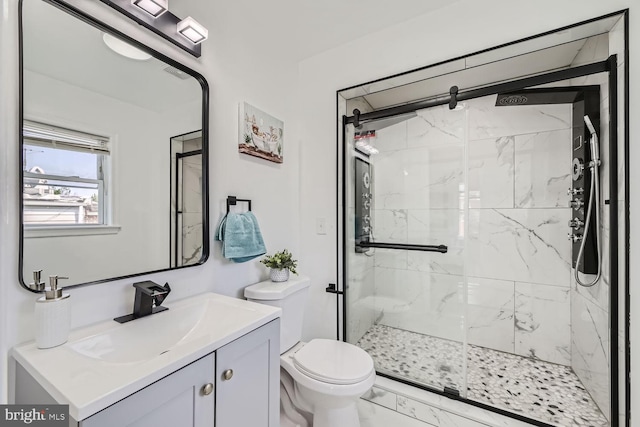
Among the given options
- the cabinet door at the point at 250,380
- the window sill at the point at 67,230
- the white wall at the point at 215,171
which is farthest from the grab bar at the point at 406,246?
the window sill at the point at 67,230

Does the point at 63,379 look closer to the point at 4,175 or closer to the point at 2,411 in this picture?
the point at 2,411

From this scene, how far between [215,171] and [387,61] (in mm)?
1333

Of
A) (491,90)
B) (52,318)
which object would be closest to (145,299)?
(52,318)

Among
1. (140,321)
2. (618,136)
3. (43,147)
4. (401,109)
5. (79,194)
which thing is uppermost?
(401,109)

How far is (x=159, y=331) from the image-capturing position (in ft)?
3.39

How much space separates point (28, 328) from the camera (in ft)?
2.65

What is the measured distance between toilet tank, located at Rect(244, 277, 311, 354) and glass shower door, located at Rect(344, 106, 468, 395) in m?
0.50

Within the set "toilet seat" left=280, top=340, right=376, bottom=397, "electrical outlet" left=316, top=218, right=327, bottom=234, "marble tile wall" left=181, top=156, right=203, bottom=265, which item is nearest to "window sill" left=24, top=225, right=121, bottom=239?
"marble tile wall" left=181, top=156, right=203, bottom=265

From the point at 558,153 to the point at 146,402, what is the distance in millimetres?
2785

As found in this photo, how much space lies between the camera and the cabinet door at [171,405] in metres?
0.58

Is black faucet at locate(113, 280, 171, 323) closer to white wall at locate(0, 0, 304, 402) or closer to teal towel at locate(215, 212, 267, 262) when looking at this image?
white wall at locate(0, 0, 304, 402)

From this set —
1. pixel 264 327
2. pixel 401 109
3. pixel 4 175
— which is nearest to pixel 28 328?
pixel 4 175

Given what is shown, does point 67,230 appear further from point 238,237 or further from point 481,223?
point 481,223

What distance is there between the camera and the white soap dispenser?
76 centimetres
